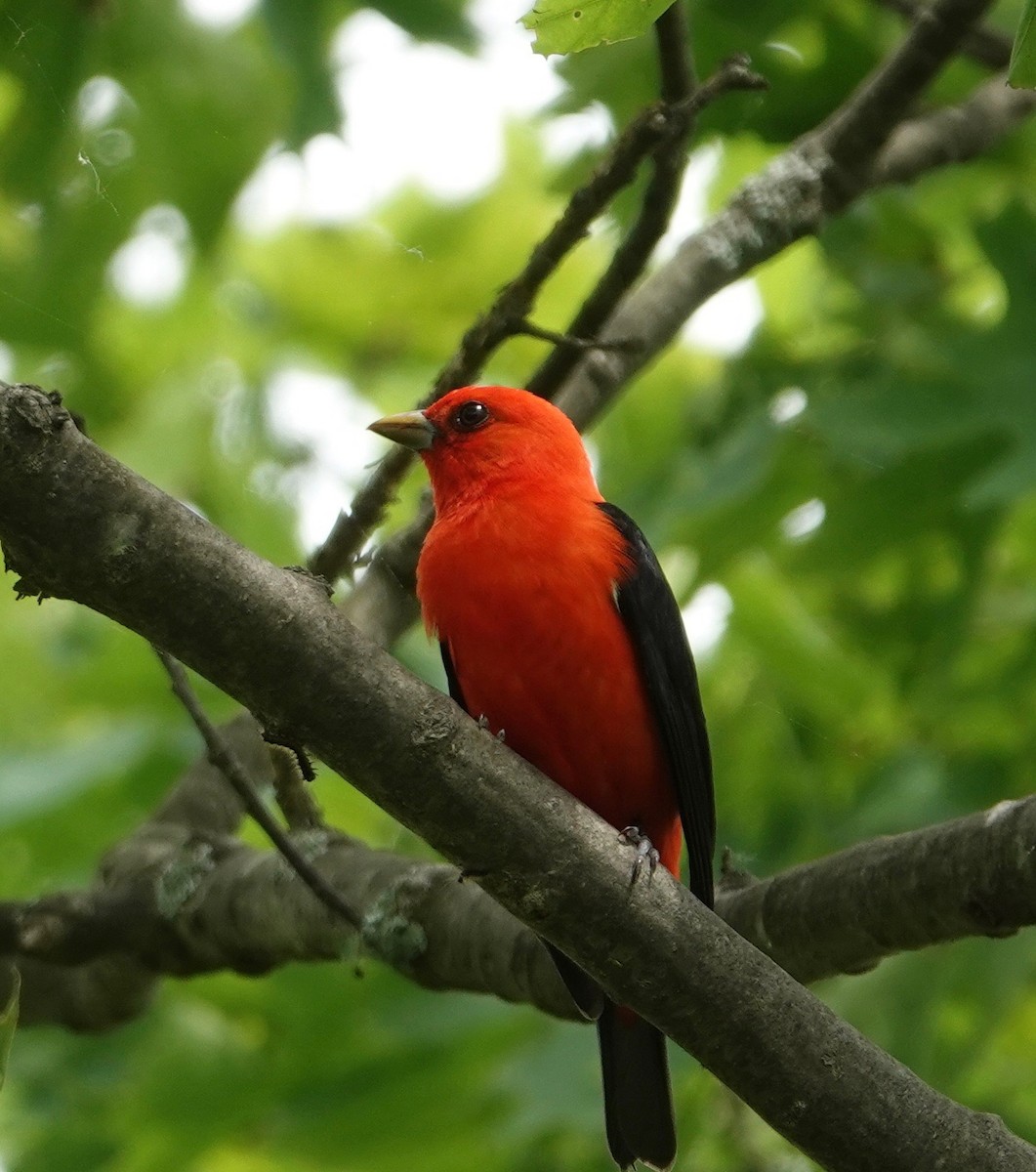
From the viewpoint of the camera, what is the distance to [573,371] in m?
5.08

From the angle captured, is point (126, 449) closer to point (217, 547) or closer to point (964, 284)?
point (964, 284)

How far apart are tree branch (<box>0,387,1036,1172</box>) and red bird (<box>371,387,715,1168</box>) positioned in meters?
1.06

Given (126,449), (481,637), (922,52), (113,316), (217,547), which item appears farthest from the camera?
(113,316)

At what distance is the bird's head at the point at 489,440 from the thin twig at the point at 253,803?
1.13 metres

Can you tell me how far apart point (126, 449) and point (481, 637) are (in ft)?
9.99

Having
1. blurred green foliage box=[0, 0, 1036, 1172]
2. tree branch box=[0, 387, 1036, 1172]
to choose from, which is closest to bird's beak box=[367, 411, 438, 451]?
blurred green foliage box=[0, 0, 1036, 1172]

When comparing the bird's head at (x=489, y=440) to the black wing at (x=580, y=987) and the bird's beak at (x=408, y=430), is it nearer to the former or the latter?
the bird's beak at (x=408, y=430)

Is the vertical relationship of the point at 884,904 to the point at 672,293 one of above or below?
below

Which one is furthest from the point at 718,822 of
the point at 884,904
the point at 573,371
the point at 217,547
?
the point at 217,547

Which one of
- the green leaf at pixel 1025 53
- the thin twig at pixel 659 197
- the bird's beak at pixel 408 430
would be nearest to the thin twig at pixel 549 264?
the thin twig at pixel 659 197

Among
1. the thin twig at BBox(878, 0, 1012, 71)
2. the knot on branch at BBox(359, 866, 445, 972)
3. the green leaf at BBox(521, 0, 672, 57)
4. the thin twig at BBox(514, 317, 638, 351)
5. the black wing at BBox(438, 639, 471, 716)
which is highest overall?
the thin twig at BBox(878, 0, 1012, 71)

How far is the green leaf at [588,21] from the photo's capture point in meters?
2.36

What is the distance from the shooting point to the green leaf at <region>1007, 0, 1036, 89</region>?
227 centimetres

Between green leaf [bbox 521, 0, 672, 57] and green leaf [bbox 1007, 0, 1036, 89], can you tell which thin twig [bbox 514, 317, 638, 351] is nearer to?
green leaf [bbox 521, 0, 672, 57]
